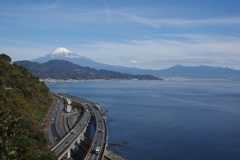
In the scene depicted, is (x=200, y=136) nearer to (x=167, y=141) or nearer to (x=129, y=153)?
(x=167, y=141)

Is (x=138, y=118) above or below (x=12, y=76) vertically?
below

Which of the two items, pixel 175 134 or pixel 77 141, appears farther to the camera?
pixel 175 134

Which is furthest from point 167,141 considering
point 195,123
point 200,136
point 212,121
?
point 212,121

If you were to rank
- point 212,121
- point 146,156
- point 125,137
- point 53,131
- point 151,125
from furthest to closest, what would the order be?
point 212,121
point 151,125
point 125,137
point 53,131
point 146,156

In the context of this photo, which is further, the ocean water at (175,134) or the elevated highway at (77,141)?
the ocean water at (175,134)

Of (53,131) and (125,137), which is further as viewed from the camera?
(125,137)

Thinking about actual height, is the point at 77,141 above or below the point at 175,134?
above

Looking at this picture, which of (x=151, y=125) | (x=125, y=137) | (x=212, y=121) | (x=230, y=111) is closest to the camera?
(x=125, y=137)

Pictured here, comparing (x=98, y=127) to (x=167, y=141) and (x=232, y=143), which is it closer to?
(x=167, y=141)

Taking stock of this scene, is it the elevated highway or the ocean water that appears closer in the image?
the elevated highway

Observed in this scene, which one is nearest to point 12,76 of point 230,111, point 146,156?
point 146,156
